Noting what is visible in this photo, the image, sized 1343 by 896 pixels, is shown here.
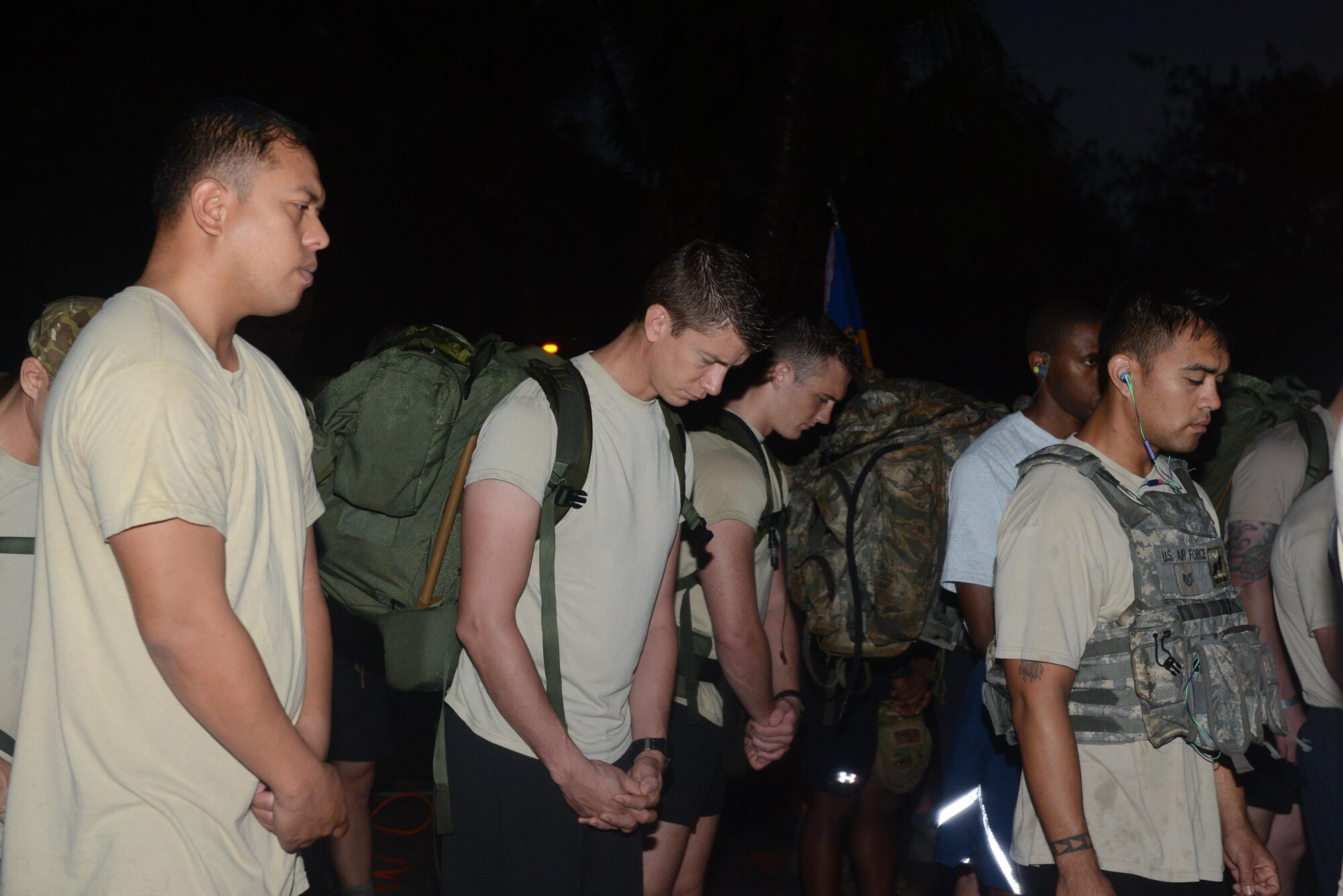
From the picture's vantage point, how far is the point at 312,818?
196cm

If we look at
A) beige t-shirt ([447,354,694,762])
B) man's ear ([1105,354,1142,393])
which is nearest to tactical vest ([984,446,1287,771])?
man's ear ([1105,354,1142,393])

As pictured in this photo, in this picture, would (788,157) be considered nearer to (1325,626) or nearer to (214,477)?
(1325,626)

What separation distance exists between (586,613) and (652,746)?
1.57ft

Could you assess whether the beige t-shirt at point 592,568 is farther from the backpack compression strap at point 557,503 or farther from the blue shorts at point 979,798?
the blue shorts at point 979,798

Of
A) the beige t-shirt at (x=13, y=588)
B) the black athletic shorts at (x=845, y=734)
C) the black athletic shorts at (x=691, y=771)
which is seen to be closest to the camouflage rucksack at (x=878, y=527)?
the black athletic shorts at (x=845, y=734)

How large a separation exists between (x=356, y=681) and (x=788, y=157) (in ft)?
19.4

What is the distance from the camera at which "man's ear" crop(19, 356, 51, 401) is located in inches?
109

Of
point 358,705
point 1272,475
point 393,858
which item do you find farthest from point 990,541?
point 393,858

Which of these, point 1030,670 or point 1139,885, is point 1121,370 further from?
point 1139,885

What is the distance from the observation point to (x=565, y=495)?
2.74 meters

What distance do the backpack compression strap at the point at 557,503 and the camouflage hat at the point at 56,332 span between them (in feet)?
3.90

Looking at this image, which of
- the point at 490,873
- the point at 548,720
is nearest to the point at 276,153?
the point at 548,720

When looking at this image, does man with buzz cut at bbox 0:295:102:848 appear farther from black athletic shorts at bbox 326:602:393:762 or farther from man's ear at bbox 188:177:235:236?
black athletic shorts at bbox 326:602:393:762

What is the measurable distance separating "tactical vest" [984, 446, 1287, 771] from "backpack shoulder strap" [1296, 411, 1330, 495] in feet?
5.71
